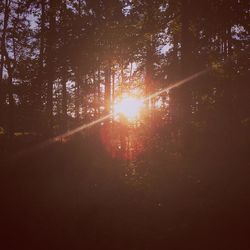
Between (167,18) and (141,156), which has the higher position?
(167,18)

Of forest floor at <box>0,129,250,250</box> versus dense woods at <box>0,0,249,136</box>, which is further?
dense woods at <box>0,0,249,136</box>

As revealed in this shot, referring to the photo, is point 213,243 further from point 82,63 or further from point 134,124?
point 134,124

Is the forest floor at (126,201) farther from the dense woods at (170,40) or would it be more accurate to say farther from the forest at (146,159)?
the dense woods at (170,40)

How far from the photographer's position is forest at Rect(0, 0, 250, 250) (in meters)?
8.86

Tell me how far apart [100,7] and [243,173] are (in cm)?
1129

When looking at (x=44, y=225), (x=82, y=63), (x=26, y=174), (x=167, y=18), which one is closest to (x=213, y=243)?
(x=44, y=225)

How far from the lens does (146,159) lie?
1523 cm

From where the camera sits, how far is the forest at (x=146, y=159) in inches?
349

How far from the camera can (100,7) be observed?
18.9 meters

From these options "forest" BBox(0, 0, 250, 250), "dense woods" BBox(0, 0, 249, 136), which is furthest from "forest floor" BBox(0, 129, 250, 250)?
"dense woods" BBox(0, 0, 249, 136)

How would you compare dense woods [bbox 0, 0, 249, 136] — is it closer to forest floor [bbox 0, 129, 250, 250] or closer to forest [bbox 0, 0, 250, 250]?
forest [bbox 0, 0, 250, 250]

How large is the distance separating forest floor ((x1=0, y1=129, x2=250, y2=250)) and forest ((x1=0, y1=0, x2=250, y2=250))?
0.03 metres

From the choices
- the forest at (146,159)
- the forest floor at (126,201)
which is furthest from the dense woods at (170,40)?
the forest floor at (126,201)

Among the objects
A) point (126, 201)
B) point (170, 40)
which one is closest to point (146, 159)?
point (126, 201)
